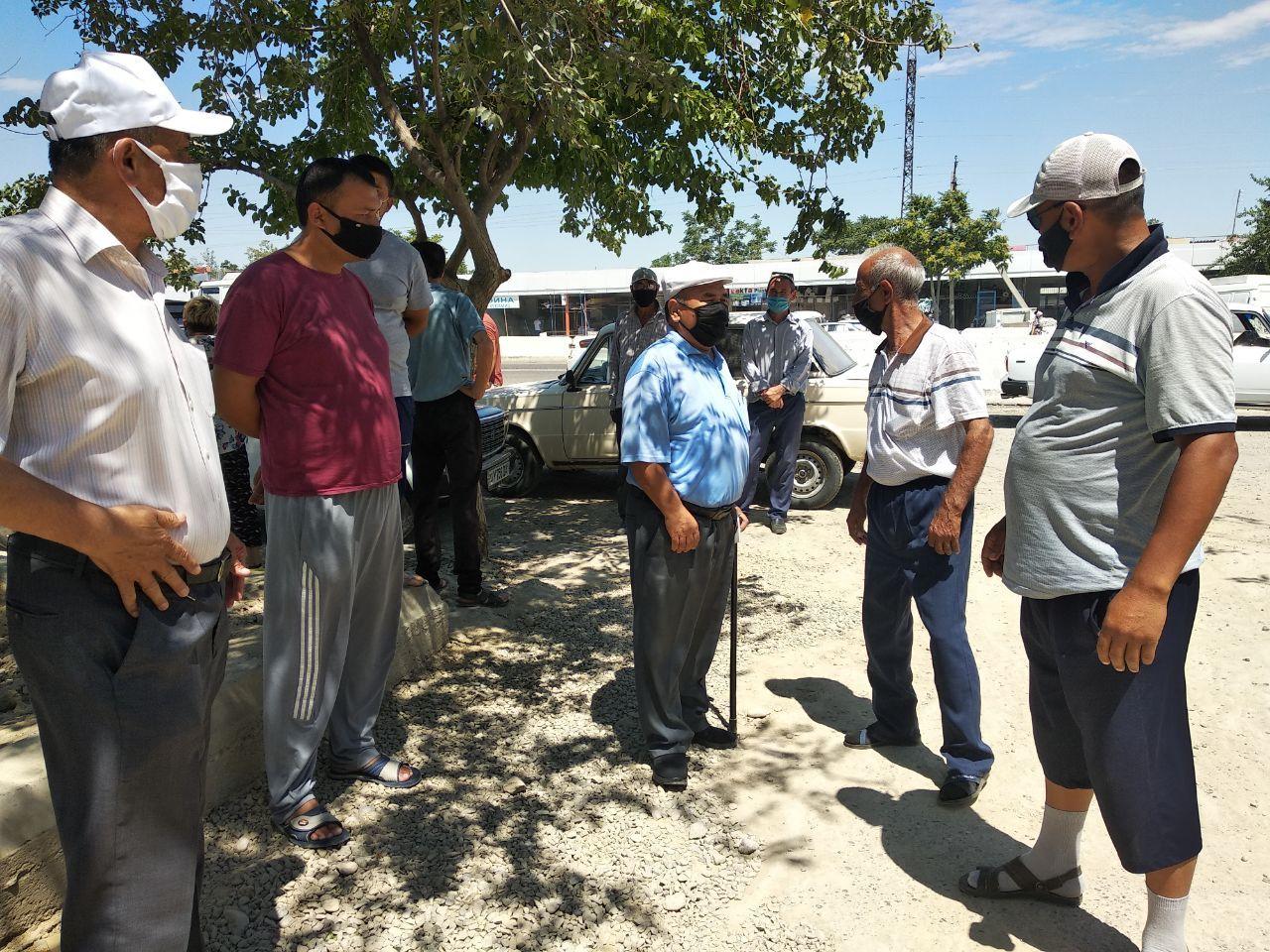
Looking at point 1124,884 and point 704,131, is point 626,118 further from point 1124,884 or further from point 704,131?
point 1124,884

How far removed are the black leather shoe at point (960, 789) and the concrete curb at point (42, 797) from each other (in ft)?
8.65

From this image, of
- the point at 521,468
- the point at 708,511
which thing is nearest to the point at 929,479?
the point at 708,511

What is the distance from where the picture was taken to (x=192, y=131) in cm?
194

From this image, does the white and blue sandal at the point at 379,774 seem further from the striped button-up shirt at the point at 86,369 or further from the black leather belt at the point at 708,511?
the striped button-up shirt at the point at 86,369

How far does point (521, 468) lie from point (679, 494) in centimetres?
587

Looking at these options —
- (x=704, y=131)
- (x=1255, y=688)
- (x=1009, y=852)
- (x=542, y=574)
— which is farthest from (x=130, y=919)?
(x=704, y=131)

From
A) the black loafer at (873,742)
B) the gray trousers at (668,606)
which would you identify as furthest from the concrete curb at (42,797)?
the black loafer at (873,742)

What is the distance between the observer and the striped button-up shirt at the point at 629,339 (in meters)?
6.89

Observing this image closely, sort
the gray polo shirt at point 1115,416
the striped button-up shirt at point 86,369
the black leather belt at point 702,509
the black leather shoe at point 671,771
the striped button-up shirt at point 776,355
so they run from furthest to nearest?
the striped button-up shirt at point 776,355, the black leather shoe at point 671,771, the black leather belt at point 702,509, the gray polo shirt at point 1115,416, the striped button-up shirt at point 86,369

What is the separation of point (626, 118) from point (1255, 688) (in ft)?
17.1

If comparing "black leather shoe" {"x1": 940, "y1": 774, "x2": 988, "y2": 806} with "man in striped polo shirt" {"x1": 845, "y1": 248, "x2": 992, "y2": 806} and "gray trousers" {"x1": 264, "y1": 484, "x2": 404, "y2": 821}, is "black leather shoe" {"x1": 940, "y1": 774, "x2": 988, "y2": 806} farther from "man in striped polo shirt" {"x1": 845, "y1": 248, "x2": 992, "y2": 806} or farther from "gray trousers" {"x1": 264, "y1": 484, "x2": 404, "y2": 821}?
"gray trousers" {"x1": 264, "y1": 484, "x2": 404, "y2": 821}

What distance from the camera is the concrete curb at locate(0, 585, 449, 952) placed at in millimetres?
2447

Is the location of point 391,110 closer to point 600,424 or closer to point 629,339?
point 629,339

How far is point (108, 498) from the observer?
69.9 inches
